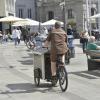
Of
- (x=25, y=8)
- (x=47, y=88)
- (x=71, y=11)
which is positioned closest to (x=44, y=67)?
(x=47, y=88)

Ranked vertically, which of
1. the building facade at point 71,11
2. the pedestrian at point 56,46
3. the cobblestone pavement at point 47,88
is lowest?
the cobblestone pavement at point 47,88

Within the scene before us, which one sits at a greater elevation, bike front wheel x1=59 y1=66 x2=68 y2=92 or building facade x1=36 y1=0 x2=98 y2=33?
building facade x1=36 y1=0 x2=98 y2=33

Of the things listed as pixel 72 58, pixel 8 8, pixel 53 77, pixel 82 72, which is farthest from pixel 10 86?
pixel 8 8

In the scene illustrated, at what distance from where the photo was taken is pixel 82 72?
1728 centimetres

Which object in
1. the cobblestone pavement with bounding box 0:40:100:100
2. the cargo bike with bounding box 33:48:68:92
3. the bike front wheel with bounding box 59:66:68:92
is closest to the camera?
the cobblestone pavement with bounding box 0:40:100:100

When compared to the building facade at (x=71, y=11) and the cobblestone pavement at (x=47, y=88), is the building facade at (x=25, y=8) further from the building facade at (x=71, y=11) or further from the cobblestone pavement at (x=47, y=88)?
the cobblestone pavement at (x=47, y=88)

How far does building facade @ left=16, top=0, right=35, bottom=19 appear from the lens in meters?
89.2

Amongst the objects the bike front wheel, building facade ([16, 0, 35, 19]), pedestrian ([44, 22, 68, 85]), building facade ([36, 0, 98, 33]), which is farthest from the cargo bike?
building facade ([16, 0, 35, 19])

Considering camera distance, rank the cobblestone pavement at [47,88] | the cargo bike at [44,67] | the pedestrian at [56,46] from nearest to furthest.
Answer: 1. the cobblestone pavement at [47,88]
2. the cargo bike at [44,67]
3. the pedestrian at [56,46]

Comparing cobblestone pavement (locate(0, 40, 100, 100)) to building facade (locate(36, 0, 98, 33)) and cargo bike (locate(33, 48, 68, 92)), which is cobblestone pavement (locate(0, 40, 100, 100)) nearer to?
cargo bike (locate(33, 48, 68, 92))

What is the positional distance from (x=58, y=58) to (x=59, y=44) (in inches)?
15.1

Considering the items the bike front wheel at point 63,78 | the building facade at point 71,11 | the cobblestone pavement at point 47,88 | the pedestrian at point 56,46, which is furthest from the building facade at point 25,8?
the bike front wheel at point 63,78

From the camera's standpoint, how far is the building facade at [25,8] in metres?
89.2

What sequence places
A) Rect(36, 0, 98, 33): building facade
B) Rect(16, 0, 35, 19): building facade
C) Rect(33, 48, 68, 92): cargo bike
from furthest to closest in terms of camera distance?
Rect(16, 0, 35, 19): building facade → Rect(36, 0, 98, 33): building facade → Rect(33, 48, 68, 92): cargo bike
